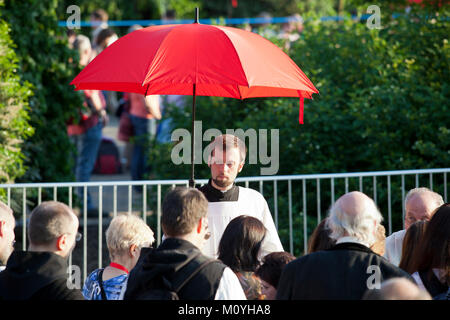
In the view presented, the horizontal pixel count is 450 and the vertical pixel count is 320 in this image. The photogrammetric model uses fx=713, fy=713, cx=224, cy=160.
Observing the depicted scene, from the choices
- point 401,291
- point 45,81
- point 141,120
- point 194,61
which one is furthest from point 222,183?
point 141,120

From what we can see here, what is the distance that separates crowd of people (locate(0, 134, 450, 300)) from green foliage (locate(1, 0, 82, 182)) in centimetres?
400

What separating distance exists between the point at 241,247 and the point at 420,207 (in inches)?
61.4

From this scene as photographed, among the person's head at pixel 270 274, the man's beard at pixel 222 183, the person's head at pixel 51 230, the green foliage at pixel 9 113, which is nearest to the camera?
the person's head at pixel 51 230

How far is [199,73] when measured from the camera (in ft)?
15.2

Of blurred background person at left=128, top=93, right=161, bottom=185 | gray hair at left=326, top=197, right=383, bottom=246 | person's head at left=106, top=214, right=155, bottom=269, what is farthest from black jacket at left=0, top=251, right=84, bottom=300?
blurred background person at left=128, top=93, right=161, bottom=185

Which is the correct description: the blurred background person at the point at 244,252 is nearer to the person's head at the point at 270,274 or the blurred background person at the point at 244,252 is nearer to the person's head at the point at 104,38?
the person's head at the point at 270,274

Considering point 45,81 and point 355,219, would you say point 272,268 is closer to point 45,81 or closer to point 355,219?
point 355,219

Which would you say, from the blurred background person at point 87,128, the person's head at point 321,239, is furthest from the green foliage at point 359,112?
the person's head at point 321,239

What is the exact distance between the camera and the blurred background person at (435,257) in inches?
157

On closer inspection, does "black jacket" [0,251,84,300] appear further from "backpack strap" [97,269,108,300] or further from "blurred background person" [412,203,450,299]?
"blurred background person" [412,203,450,299]

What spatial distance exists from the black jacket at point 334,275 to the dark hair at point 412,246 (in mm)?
738
